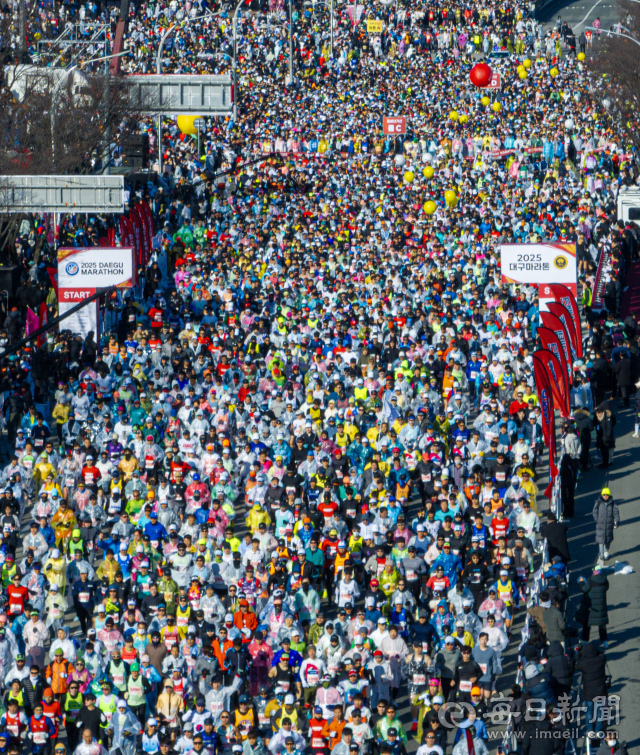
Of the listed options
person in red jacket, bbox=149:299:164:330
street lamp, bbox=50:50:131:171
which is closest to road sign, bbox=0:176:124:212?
person in red jacket, bbox=149:299:164:330

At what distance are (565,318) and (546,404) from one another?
3909 millimetres

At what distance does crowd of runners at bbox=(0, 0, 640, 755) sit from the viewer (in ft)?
60.5

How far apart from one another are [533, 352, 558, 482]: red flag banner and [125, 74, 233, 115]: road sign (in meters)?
A: 18.2

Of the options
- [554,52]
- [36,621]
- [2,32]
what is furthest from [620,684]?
[554,52]

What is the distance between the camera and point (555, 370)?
82.8ft

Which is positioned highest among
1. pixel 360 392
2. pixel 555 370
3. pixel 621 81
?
pixel 621 81

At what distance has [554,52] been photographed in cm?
6072

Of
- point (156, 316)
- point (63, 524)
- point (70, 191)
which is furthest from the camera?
point (70, 191)

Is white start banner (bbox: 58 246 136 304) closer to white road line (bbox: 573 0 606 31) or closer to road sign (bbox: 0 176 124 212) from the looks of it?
road sign (bbox: 0 176 124 212)

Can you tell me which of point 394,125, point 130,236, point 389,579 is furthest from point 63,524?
point 394,125

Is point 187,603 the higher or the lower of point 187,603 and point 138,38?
the lower

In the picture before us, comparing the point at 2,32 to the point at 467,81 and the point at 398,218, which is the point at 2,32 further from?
the point at 467,81

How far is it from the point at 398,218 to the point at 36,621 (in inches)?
870

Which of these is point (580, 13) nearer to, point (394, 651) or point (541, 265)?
A: point (541, 265)
